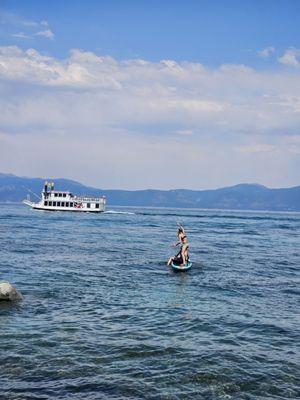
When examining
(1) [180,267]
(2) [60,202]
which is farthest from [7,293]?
(2) [60,202]

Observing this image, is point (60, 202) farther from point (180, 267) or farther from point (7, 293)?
point (7, 293)

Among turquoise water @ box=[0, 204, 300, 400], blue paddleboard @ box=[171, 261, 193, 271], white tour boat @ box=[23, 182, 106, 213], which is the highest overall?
white tour boat @ box=[23, 182, 106, 213]

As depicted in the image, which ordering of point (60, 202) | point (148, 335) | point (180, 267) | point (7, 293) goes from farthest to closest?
point (60, 202)
point (180, 267)
point (7, 293)
point (148, 335)

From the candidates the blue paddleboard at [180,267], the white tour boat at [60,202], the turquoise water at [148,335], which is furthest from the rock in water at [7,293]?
the white tour boat at [60,202]

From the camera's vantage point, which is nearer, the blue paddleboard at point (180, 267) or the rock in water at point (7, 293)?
the rock in water at point (7, 293)

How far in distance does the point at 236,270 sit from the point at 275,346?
699 inches

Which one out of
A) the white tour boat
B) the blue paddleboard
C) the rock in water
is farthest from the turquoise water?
the white tour boat

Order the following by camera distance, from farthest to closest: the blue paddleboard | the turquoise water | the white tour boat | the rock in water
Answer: the white tour boat, the blue paddleboard, the rock in water, the turquoise water

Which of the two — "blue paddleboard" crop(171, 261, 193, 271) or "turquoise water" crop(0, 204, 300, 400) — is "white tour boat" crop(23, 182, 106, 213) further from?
"blue paddleboard" crop(171, 261, 193, 271)

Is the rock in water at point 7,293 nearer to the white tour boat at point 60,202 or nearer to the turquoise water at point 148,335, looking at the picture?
the turquoise water at point 148,335

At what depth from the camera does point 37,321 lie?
16.8 meters

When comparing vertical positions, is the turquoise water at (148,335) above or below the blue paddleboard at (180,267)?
below

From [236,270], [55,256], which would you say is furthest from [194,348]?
[55,256]

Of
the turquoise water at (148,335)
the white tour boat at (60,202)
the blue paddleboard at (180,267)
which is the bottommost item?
the turquoise water at (148,335)
